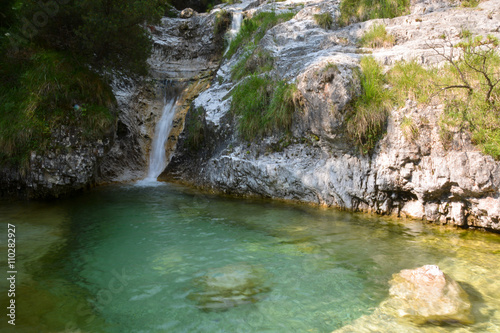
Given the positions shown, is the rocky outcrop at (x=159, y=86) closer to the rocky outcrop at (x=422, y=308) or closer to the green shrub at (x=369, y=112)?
the green shrub at (x=369, y=112)

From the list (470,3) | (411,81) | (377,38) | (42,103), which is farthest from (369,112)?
(42,103)

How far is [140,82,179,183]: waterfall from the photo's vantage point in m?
10.5

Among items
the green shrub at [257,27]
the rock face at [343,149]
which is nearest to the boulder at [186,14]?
the green shrub at [257,27]

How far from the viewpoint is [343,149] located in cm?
688

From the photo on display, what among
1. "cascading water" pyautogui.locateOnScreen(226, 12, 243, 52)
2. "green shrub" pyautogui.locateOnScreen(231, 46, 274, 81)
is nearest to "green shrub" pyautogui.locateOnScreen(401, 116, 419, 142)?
"green shrub" pyautogui.locateOnScreen(231, 46, 274, 81)

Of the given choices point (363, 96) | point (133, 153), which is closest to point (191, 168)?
point (133, 153)

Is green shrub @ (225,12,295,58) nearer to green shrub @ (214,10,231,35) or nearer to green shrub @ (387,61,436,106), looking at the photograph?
green shrub @ (214,10,231,35)

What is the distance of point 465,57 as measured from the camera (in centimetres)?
603

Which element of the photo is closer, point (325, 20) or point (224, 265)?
point (224, 265)

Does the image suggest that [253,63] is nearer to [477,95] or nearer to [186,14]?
[477,95]

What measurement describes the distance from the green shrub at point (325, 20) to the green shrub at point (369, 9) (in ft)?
0.96

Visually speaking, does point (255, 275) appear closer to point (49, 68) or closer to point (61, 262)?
point (61, 262)

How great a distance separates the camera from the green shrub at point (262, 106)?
7738 millimetres

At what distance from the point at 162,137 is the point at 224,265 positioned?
7.73 meters
